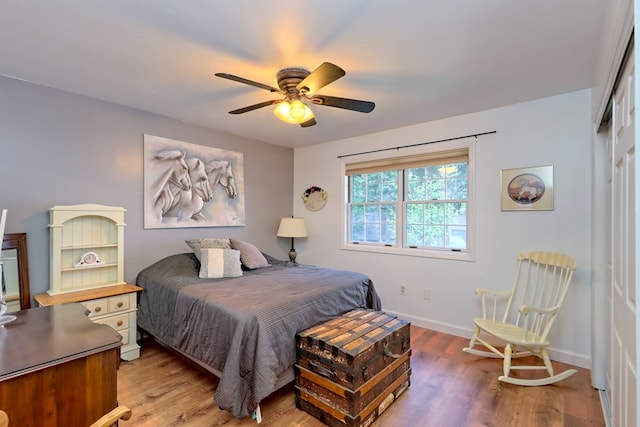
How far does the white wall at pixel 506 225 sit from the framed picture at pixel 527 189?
0.17 feet

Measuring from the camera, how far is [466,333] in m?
3.23

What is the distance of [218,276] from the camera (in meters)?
2.94

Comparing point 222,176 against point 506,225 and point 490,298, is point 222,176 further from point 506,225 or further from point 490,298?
point 490,298

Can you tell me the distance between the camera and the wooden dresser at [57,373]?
1.00 meters

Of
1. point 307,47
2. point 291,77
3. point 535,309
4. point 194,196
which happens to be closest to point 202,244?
point 194,196

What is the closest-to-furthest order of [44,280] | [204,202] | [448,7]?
[448,7] < [44,280] < [204,202]

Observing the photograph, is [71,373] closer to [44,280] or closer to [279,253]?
[44,280]

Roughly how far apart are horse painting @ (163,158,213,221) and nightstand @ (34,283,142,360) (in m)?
0.96

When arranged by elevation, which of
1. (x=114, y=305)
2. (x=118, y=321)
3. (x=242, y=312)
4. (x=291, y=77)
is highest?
(x=291, y=77)

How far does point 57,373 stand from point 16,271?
2003mm

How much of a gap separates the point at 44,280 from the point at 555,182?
4.57 metres

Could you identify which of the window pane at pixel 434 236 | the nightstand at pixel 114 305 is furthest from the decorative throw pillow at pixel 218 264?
the window pane at pixel 434 236

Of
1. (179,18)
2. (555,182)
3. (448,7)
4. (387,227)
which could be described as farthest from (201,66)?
(555,182)

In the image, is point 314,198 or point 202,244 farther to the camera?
point 314,198
